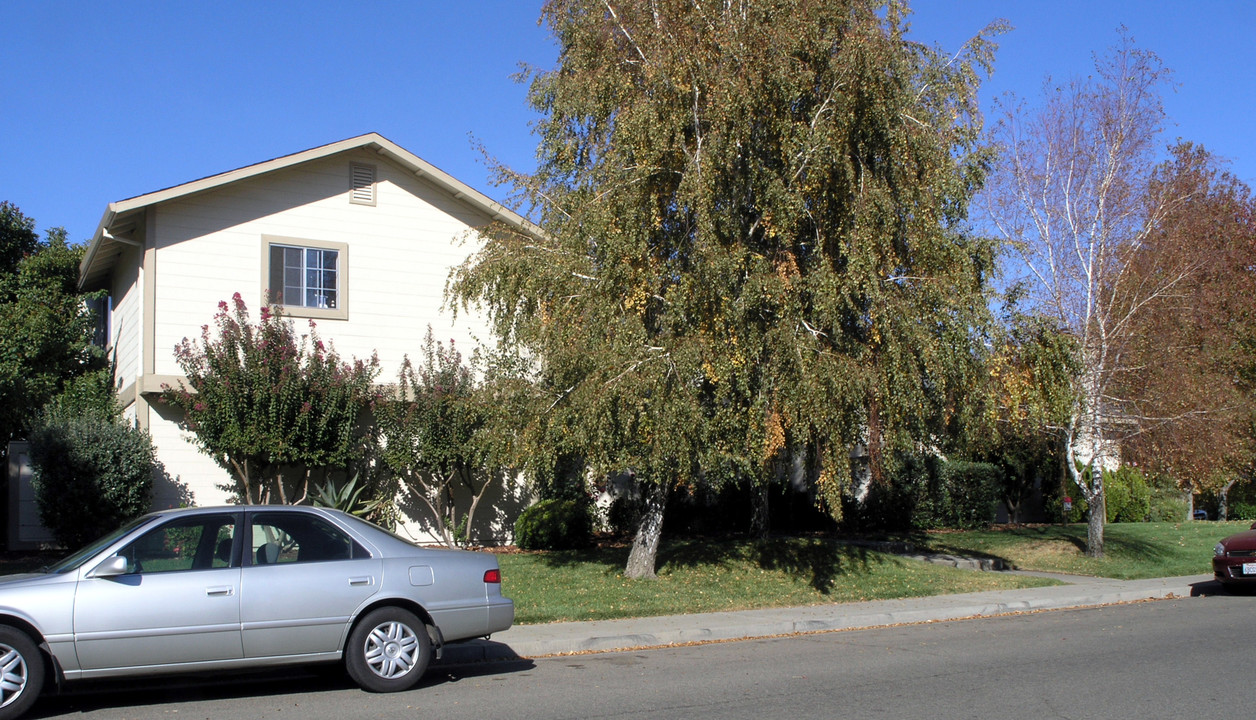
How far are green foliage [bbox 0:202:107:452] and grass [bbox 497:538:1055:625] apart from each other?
9291 millimetres

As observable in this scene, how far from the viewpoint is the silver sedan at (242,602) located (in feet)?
23.0

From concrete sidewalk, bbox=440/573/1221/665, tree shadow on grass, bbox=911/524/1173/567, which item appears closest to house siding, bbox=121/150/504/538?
concrete sidewalk, bbox=440/573/1221/665

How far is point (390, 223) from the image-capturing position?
1816 cm

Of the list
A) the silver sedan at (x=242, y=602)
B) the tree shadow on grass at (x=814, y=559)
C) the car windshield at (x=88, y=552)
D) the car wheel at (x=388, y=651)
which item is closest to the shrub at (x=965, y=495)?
the tree shadow on grass at (x=814, y=559)

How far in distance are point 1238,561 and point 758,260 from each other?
8793 millimetres

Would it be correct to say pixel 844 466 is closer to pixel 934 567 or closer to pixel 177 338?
pixel 934 567

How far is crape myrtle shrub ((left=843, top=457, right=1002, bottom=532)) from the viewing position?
23422 mm

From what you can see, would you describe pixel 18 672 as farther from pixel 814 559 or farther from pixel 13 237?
pixel 13 237

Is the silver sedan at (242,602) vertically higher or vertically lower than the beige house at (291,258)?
lower

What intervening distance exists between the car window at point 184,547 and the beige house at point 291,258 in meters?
9.01

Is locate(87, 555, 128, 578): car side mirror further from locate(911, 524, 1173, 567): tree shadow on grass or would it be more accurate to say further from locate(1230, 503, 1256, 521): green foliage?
locate(1230, 503, 1256, 521): green foliage

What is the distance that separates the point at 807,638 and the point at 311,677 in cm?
548

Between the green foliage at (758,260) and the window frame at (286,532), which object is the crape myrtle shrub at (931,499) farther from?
the window frame at (286,532)

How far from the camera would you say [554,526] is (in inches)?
686
